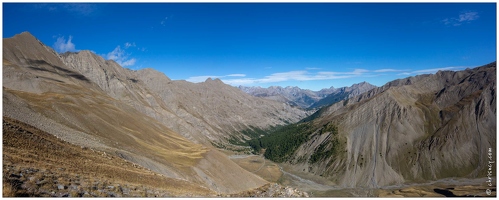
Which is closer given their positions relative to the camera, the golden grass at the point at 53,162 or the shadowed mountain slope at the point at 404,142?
the golden grass at the point at 53,162

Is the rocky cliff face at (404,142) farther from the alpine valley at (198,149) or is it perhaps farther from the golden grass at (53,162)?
the golden grass at (53,162)

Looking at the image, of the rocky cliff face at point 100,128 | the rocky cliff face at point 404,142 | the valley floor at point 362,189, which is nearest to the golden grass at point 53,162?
the rocky cliff face at point 100,128

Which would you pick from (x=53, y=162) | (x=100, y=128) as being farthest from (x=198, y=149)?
(x=53, y=162)

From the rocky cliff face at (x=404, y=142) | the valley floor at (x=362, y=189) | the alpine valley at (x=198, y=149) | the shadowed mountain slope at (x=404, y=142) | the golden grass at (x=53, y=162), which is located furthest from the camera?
the rocky cliff face at (x=404, y=142)

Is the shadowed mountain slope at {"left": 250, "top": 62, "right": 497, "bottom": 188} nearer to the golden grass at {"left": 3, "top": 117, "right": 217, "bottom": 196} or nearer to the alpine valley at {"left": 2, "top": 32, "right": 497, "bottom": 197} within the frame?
the alpine valley at {"left": 2, "top": 32, "right": 497, "bottom": 197}

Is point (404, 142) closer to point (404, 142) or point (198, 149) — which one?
point (404, 142)

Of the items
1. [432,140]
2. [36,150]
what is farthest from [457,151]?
[36,150]

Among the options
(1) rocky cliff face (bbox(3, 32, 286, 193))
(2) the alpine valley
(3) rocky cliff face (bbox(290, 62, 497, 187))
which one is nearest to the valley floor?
(2) the alpine valley
